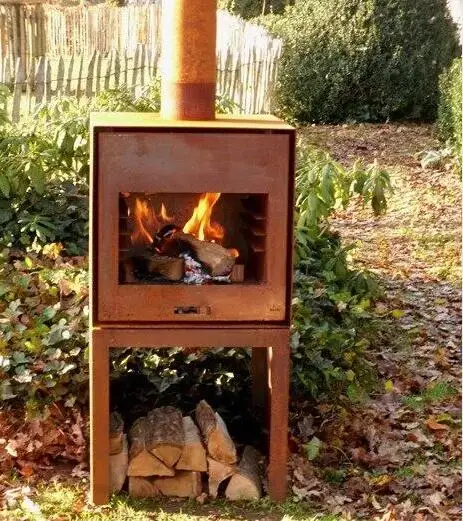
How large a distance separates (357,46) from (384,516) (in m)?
10.3

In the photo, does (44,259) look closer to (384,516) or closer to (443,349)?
(443,349)

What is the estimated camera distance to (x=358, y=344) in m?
5.62

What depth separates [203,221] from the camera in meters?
4.45

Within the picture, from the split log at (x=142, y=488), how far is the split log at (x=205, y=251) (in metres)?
0.88

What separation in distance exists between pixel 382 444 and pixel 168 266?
1372mm

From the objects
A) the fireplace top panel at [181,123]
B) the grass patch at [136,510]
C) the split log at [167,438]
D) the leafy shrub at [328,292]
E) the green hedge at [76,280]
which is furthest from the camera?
the leafy shrub at [328,292]

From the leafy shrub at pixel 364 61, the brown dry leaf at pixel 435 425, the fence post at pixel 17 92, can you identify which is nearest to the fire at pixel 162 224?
the brown dry leaf at pixel 435 425

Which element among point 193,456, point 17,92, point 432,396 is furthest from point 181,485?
point 17,92

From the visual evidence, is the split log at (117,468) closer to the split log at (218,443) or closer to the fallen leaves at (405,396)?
the split log at (218,443)

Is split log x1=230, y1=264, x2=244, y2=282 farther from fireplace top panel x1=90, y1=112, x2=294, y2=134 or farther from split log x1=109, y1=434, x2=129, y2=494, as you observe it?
split log x1=109, y1=434, x2=129, y2=494

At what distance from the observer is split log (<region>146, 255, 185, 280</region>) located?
4309 mm

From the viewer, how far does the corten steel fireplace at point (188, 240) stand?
4098mm

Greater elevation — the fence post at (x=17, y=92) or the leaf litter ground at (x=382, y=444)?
the fence post at (x=17, y=92)

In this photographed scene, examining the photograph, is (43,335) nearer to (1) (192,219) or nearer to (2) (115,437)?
(2) (115,437)
